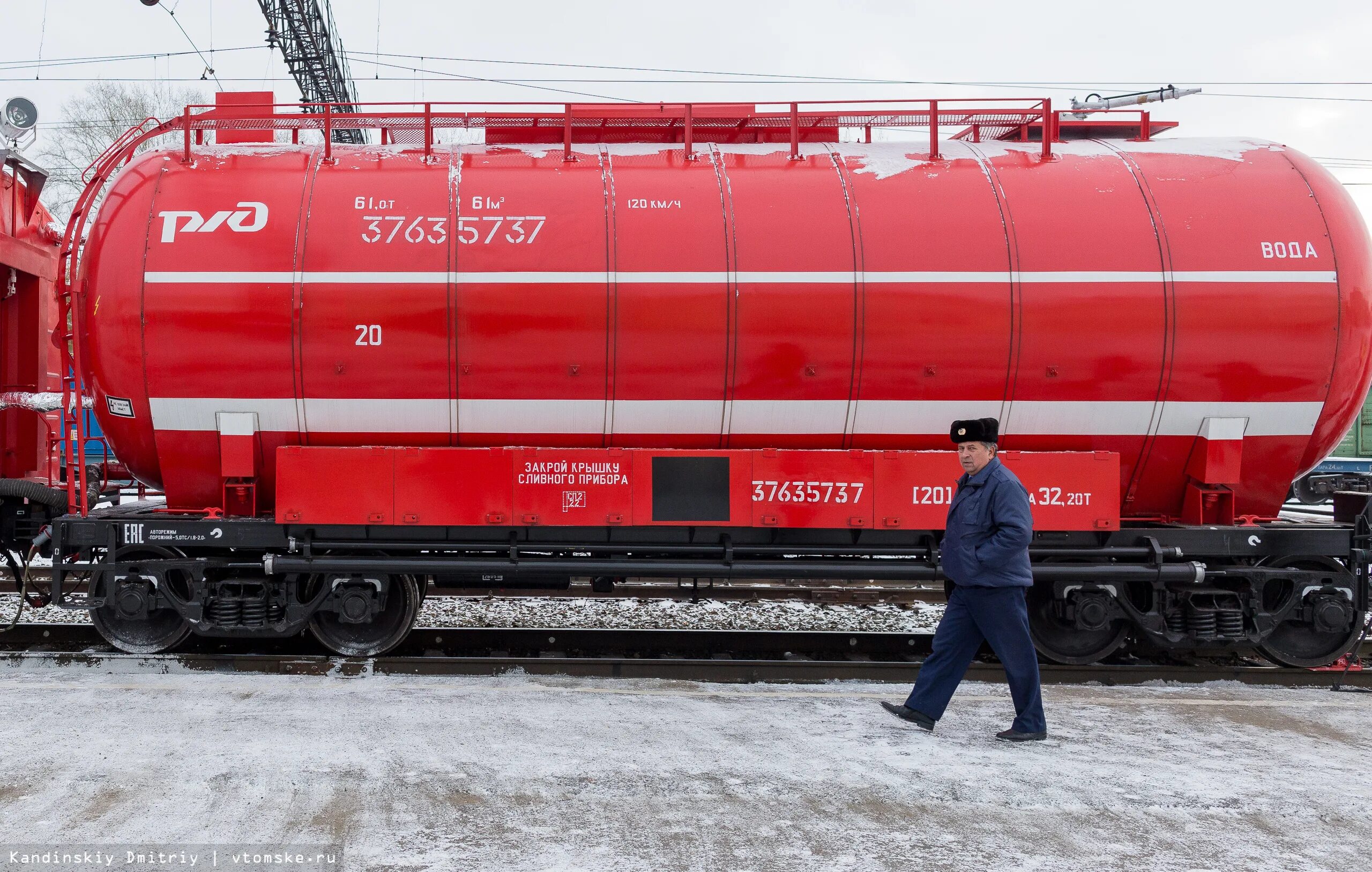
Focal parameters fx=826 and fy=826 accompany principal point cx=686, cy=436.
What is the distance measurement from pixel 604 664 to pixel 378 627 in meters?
1.85

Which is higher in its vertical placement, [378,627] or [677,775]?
[378,627]

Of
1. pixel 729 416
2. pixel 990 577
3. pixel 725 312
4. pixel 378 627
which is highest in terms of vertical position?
pixel 725 312

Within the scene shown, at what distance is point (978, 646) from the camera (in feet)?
16.8

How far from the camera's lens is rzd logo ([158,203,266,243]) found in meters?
5.89

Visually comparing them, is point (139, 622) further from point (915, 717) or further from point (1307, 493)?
point (1307, 493)

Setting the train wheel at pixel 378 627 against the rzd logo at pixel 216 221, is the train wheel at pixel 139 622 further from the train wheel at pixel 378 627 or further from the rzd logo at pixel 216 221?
the rzd logo at pixel 216 221

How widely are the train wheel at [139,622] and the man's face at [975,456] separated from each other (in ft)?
18.8

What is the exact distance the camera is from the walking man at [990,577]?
483cm

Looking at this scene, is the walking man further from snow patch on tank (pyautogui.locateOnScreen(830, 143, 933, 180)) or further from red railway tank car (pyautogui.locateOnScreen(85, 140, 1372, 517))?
snow patch on tank (pyautogui.locateOnScreen(830, 143, 933, 180))

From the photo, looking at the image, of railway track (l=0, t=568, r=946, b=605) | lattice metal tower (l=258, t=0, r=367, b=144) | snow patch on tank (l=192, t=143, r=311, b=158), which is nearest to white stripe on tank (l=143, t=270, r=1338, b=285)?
snow patch on tank (l=192, t=143, r=311, b=158)

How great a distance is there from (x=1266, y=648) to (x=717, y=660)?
424 centimetres

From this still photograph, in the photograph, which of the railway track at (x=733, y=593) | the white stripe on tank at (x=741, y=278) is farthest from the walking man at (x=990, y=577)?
the railway track at (x=733, y=593)

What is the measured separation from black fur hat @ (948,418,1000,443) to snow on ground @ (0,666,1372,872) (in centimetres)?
179

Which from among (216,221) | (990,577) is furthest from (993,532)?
(216,221)
